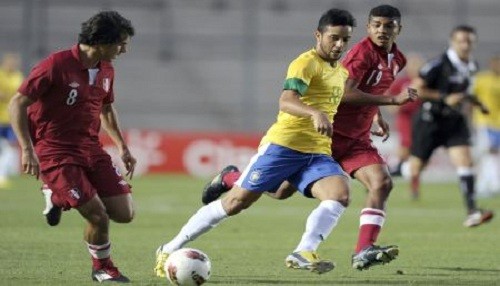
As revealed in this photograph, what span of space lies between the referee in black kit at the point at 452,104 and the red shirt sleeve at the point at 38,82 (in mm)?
7661

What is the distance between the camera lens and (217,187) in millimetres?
11906

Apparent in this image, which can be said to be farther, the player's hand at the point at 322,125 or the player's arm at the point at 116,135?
the player's arm at the point at 116,135

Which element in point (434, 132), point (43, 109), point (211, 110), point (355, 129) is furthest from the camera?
point (211, 110)

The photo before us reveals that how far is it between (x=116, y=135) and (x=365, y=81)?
2.36 m

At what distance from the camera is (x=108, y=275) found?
9.59 m

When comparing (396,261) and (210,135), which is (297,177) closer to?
(396,261)

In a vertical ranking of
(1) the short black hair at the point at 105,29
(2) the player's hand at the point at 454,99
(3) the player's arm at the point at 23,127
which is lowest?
(2) the player's hand at the point at 454,99

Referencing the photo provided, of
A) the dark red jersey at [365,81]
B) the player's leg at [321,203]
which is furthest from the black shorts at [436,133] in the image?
the player's leg at [321,203]

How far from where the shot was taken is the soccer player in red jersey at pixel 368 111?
10.8 m

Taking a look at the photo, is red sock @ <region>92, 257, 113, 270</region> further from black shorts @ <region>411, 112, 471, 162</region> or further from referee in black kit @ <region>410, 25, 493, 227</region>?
black shorts @ <region>411, 112, 471, 162</region>

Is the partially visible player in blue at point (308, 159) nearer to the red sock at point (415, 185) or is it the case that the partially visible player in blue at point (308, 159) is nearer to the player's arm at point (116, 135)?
the player's arm at point (116, 135)

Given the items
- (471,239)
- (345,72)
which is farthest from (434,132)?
(345,72)

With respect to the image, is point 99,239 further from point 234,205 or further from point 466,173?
point 466,173

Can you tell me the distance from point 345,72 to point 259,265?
75.5 inches
